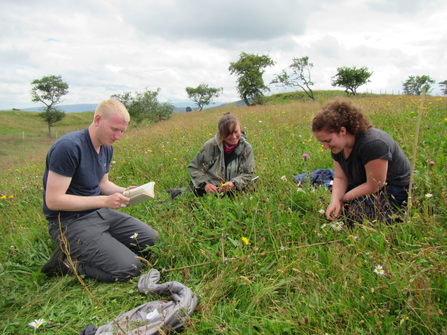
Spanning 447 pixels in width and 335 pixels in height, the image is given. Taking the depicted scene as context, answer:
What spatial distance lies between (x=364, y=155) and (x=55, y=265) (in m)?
3.16

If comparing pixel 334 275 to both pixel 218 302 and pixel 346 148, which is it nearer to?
pixel 218 302

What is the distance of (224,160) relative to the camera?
364cm

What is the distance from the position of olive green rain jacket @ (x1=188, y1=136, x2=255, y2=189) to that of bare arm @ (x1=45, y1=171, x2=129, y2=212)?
1381mm

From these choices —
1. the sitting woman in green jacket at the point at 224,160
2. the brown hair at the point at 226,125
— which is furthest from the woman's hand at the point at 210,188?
the brown hair at the point at 226,125

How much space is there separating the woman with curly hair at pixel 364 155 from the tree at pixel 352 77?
4274 cm

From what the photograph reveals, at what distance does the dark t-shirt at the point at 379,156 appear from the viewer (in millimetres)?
2197

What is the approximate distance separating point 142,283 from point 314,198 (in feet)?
6.10

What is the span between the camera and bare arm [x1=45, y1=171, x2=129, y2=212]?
7.23 feet

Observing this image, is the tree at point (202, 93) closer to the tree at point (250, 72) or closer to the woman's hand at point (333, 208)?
the tree at point (250, 72)

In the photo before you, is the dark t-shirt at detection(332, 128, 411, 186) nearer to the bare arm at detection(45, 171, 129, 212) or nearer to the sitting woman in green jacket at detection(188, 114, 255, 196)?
the sitting woman in green jacket at detection(188, 114, 255, 196)

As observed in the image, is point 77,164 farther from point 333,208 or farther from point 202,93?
point 202,93

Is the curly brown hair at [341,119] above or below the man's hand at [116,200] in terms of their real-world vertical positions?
above

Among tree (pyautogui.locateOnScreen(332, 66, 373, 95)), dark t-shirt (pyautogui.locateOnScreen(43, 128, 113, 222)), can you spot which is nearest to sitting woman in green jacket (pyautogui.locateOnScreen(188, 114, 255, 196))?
dark t-shirt (pyautogui.locateOnScreen(43, 128, 113, 222))

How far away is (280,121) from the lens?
626 centimetres
